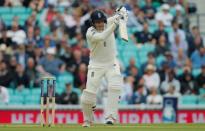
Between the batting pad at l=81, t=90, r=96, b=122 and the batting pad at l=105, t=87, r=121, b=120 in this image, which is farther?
the batting pad at l=81, t=90, r=96, b=122

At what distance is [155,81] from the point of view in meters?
24.7

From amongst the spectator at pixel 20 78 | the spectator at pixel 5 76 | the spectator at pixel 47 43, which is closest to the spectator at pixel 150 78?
the spectator at pixel 47 43

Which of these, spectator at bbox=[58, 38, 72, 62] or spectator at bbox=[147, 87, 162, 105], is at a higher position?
spectator at bbox=[58, 38, 72, 62]

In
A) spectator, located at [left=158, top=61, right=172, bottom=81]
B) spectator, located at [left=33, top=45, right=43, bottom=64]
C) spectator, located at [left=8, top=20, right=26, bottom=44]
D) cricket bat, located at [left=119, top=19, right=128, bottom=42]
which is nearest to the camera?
cricket bat, located at [left=119, top=19, right=128, bottom=42]

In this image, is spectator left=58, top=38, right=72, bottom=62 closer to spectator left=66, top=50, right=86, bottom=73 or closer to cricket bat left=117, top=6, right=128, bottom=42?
spectator left=66, top=50, right=86, bottom=73

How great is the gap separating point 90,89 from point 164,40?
30.2ft

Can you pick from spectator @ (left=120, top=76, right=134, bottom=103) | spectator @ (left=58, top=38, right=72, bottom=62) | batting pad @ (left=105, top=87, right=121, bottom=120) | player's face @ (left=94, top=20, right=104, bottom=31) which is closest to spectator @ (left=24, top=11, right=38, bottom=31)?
spectator @ (left=58, top=38, right=72, bottom=62)

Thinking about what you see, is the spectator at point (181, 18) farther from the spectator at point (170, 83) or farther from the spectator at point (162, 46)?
the spectator at point (170, 83)

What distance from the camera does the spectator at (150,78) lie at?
2450 cm

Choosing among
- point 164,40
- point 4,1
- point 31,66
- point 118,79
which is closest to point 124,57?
point 164,40

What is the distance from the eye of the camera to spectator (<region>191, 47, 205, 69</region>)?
2628cm

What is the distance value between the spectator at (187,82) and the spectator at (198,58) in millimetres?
1027

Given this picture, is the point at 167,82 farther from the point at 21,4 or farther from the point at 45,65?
the point at 21,4

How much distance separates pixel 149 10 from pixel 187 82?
12.4 feet
